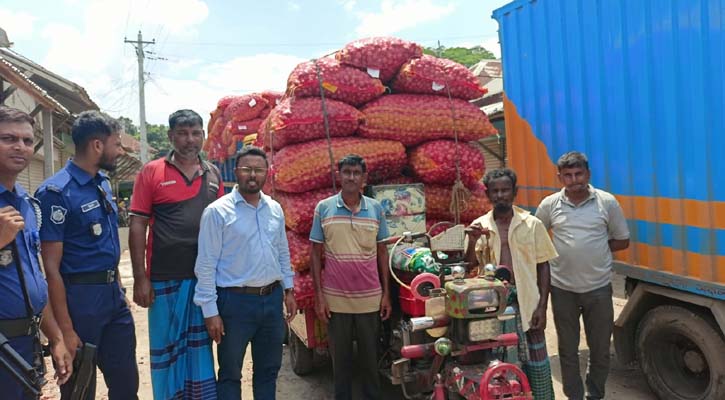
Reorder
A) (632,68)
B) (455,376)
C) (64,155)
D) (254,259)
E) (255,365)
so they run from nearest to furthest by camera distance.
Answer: (455,376) → (254,259) → (255,365) → (632,68) → (64,155)

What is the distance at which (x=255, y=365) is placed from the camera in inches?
115

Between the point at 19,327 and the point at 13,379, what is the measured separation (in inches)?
7.7

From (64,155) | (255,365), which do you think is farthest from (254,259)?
(64,155)

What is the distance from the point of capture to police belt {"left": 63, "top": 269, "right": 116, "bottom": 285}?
246cm

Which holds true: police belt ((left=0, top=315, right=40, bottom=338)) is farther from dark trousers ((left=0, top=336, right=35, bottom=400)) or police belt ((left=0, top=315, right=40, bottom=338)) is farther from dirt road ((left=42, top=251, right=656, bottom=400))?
dirt road ((left=42, top=251, right=656, bottom=400))

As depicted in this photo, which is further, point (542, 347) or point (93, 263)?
point (542, 347)

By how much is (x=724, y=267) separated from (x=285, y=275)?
2.59 metres

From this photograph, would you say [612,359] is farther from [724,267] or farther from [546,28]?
[546,28]

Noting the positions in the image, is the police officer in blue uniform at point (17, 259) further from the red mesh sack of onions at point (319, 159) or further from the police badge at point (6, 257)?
the red mesh sack of onions at point (319, 159)

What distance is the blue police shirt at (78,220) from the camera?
7.84 feet

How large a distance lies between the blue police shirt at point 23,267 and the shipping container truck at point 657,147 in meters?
3.56

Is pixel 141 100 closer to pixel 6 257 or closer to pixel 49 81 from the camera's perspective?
pixel 49 81

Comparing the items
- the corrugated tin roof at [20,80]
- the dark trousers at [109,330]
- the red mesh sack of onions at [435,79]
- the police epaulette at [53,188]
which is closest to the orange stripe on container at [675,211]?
the red mesh sack of onions at [435,79]

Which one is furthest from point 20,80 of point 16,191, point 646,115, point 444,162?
point 646,115
